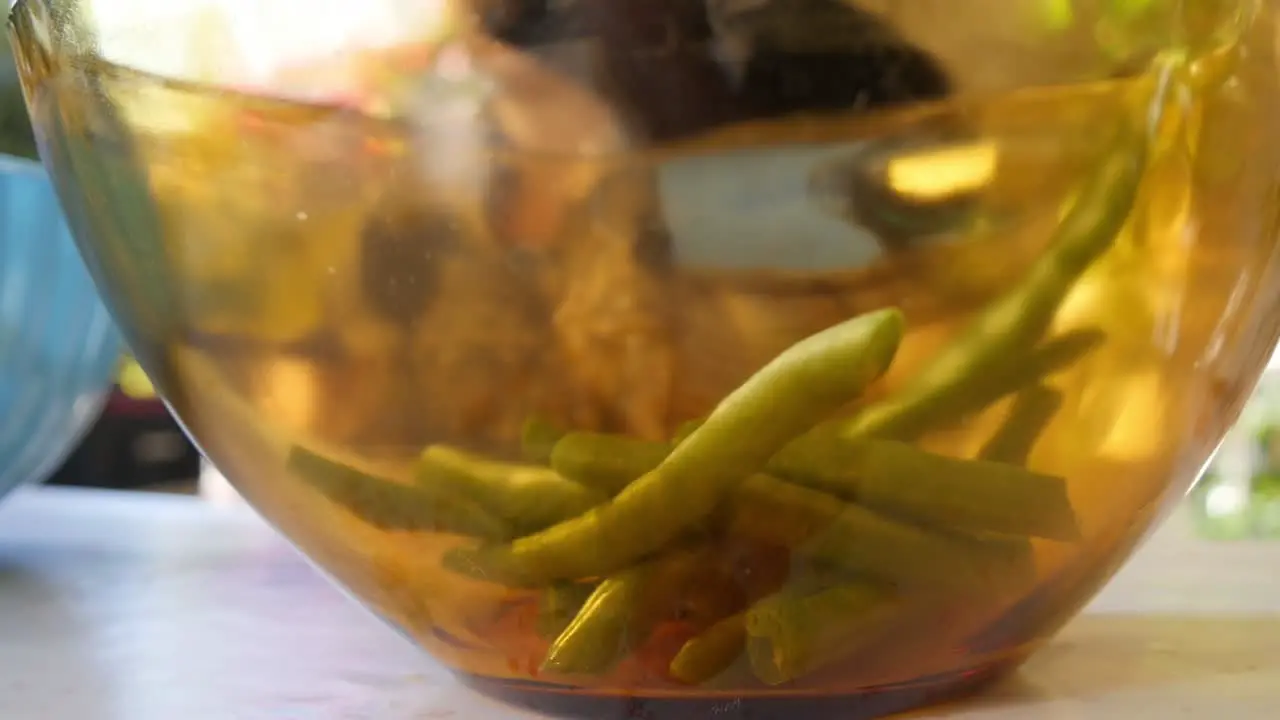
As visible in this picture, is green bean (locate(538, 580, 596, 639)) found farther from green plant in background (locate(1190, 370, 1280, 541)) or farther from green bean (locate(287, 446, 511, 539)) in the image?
green plant in background (locate(1190, 370, 1280, 541))

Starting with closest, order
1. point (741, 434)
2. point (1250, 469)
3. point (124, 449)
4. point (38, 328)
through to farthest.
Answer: point (741, 434), point (38, 328), point (124, 449), point (1250, 469)

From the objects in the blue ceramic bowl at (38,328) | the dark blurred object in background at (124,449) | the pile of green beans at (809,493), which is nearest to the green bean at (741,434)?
the pile of green beans at (809,493)

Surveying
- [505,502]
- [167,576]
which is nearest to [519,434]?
[505,502]

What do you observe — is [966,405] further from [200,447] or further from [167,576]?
[167,576]

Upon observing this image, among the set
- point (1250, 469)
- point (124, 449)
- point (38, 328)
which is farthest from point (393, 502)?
point (1250, 469)

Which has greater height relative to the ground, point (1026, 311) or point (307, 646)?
point (1026, 311)

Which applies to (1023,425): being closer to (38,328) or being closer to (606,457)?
(606,457)
